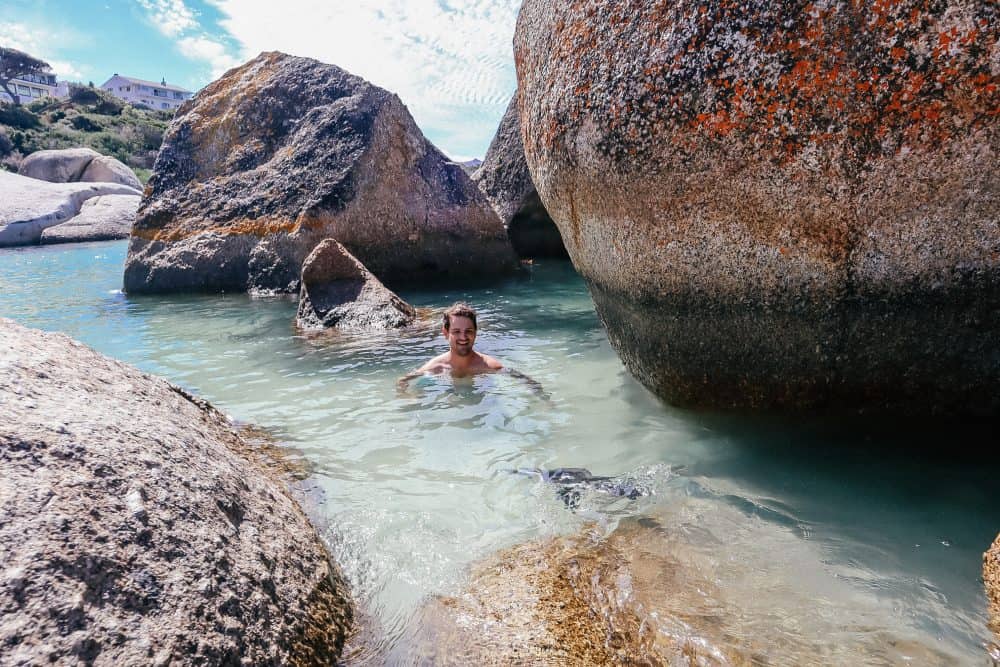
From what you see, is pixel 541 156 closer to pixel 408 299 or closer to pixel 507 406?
pixel 507 406

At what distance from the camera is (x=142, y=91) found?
253 ft

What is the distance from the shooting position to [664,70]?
2.97m

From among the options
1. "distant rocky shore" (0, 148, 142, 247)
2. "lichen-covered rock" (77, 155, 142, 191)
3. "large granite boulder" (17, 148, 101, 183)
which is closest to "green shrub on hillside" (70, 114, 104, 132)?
"large granite boulder" (17, 148, 101, 183)

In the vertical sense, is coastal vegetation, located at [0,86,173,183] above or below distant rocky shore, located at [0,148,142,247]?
above

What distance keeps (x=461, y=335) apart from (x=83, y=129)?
174 feet

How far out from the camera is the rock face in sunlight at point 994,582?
1.94m

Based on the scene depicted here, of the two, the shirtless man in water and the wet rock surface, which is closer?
the wet rock surface

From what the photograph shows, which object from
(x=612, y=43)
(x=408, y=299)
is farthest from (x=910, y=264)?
(x=408, y=299)

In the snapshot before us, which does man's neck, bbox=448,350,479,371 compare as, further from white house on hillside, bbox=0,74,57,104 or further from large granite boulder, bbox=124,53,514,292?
white house on hillside, bbox=0,74,57,104

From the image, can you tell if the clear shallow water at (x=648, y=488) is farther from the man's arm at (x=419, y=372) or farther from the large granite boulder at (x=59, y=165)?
the large granite boulder at (x=59, y=165)

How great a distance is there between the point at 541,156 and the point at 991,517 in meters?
2.70

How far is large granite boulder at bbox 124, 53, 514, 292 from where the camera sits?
9.95 meters

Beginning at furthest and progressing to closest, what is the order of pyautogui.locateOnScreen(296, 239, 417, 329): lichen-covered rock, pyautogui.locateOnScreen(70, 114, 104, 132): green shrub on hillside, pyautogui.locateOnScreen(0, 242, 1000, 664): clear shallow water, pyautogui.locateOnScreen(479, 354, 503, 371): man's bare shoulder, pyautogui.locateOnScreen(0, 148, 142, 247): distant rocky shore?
pyautogui.locateOnScreen(70, 114, 104, 132): green shrub on hillside → pyautogui.locateOnScreen(0, 148, 142, 247): distant rocky shore → pyautogui.locateOnScreen(296, 239, 417, 329): lichen-covered rock → pyautogui.locateOnScreen(479, 354, 503, 371): man's bare shoulder → pyautogui.locateOnScreen(0, 242, 1000, 664): clear shallow water

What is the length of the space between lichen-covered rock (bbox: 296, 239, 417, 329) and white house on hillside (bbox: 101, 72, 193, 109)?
80.1 m
